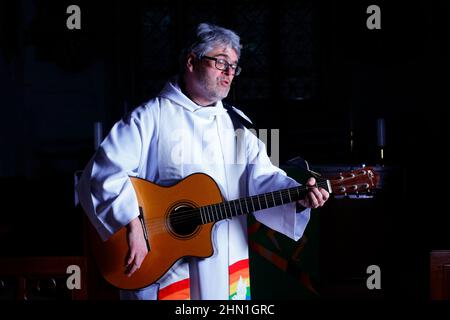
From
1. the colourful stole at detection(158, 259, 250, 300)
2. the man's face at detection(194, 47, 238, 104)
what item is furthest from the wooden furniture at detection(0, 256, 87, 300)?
the man's face at detection(194, 47, 238, 104)

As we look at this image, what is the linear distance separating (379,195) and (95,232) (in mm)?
2792

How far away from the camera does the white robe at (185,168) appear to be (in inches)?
87.4

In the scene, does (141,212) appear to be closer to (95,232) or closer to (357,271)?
(95,232)

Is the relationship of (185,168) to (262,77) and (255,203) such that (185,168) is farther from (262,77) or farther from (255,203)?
(262,77)

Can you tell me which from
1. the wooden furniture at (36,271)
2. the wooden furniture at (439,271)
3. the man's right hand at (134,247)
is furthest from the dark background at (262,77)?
the man's right hand at (134,247)

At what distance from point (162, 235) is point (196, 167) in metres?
0.34

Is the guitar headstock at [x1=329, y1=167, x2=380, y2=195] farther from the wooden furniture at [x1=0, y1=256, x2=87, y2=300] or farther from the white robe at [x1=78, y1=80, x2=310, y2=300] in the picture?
the wooden furniture at [x1=0, y1=256, x2=87, y2=300]

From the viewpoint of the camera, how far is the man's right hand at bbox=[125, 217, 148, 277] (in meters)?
2.18

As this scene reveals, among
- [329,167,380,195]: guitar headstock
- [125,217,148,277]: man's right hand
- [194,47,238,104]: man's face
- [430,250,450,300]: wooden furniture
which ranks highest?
[194,47,238,104]: man's face

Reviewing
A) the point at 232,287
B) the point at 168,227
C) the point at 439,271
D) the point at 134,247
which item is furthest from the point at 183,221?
the point at 439,271

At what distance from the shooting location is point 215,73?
241 cm

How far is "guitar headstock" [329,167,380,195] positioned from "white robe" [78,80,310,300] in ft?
0.59

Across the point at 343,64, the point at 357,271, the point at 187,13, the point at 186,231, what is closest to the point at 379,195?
the point at 357,271

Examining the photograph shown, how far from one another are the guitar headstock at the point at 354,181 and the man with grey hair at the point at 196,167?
86 millimetres
